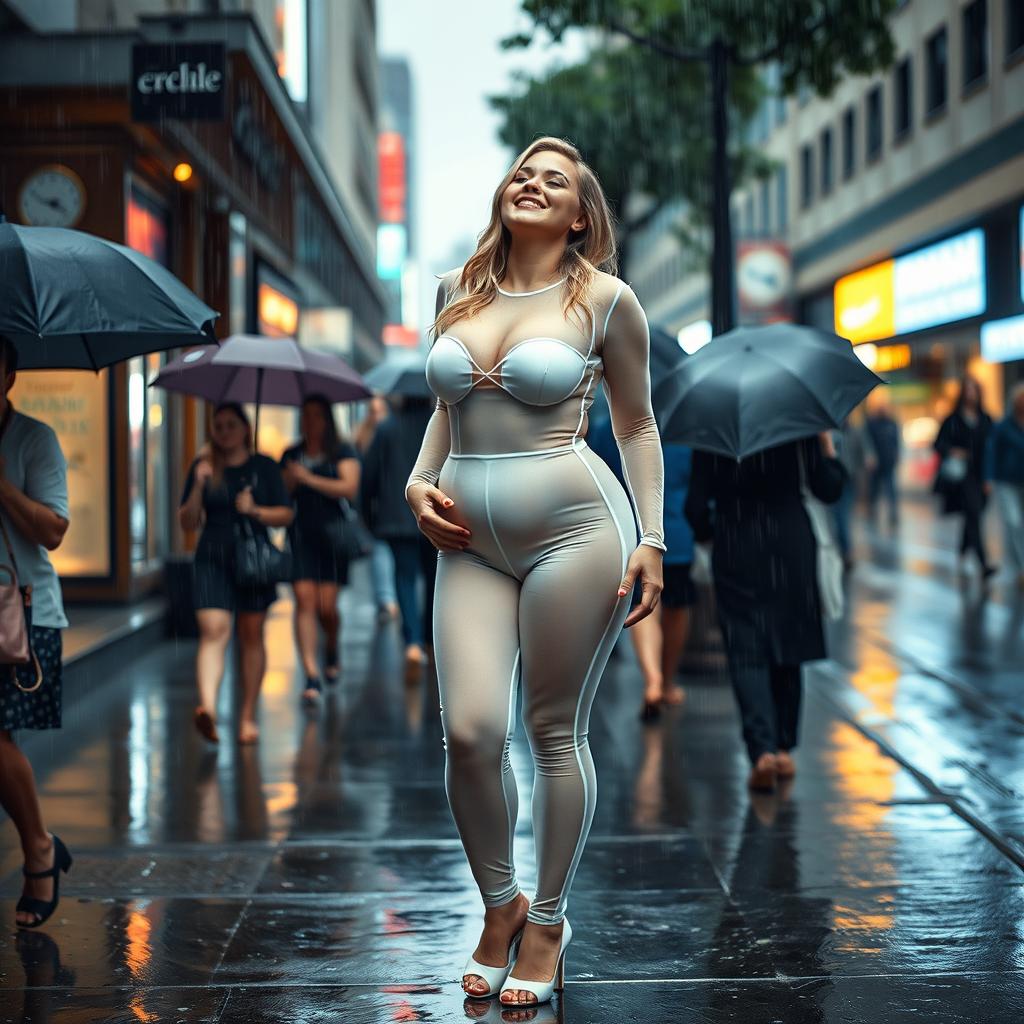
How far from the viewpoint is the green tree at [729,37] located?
1283 centimetres

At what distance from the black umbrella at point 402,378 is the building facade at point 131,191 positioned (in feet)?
7.60

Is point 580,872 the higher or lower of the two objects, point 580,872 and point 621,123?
the lower

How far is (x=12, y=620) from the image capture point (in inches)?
183

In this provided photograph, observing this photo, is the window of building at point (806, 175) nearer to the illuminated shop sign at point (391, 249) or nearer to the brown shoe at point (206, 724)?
the brown shoe at point (206, 724)

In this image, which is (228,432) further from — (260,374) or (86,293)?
(86,293)

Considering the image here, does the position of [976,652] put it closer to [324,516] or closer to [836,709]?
[836,709]

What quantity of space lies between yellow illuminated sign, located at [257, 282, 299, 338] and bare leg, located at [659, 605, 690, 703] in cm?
1132

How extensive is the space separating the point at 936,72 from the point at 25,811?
84.8 feet

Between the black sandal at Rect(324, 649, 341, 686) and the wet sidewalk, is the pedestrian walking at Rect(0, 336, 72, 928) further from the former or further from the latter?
the black sandal at Rect(324, 649, 341, 686)

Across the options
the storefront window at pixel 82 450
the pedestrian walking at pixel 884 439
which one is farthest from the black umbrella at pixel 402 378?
the pedestrian walking at pixel 884 439

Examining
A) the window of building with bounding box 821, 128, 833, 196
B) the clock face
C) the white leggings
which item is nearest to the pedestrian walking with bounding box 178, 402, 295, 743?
the white leggings

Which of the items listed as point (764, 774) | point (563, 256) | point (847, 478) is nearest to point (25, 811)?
point (563, 256)

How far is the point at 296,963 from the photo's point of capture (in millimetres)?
4473

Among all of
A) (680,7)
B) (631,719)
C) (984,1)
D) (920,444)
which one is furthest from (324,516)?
(920,444)
